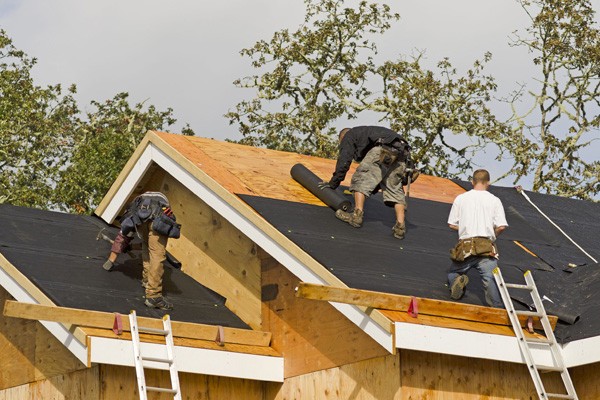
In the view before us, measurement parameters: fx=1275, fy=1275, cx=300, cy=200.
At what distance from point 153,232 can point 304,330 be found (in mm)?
1929

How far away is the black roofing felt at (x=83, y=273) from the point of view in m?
13.4

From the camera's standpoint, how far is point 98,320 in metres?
12.4

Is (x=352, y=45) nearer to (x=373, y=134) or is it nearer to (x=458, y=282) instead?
Answer: (x=373, y=134)

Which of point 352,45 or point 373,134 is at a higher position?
point 352,45

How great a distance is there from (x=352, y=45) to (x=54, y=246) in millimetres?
19207

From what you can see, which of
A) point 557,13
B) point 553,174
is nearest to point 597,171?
point 553,174

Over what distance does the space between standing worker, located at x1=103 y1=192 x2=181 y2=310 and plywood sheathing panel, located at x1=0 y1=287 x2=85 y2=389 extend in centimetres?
114

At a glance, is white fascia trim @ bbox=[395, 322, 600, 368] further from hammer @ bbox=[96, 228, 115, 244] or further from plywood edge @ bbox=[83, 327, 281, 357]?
hammer @ bbox=[96, 228, 115, 244]

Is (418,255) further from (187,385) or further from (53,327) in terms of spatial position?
(53,327)

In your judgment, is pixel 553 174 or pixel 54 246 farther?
pixel 553 174

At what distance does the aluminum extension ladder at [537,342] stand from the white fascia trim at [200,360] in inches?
107

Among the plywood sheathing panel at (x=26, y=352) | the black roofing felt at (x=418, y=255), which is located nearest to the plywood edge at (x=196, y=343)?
the plywood sheathing panel at (x=26, y=352)

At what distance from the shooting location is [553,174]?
108 feet

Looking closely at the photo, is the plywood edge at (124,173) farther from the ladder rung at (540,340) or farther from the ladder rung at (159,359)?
the ladder rung at (540,340)
